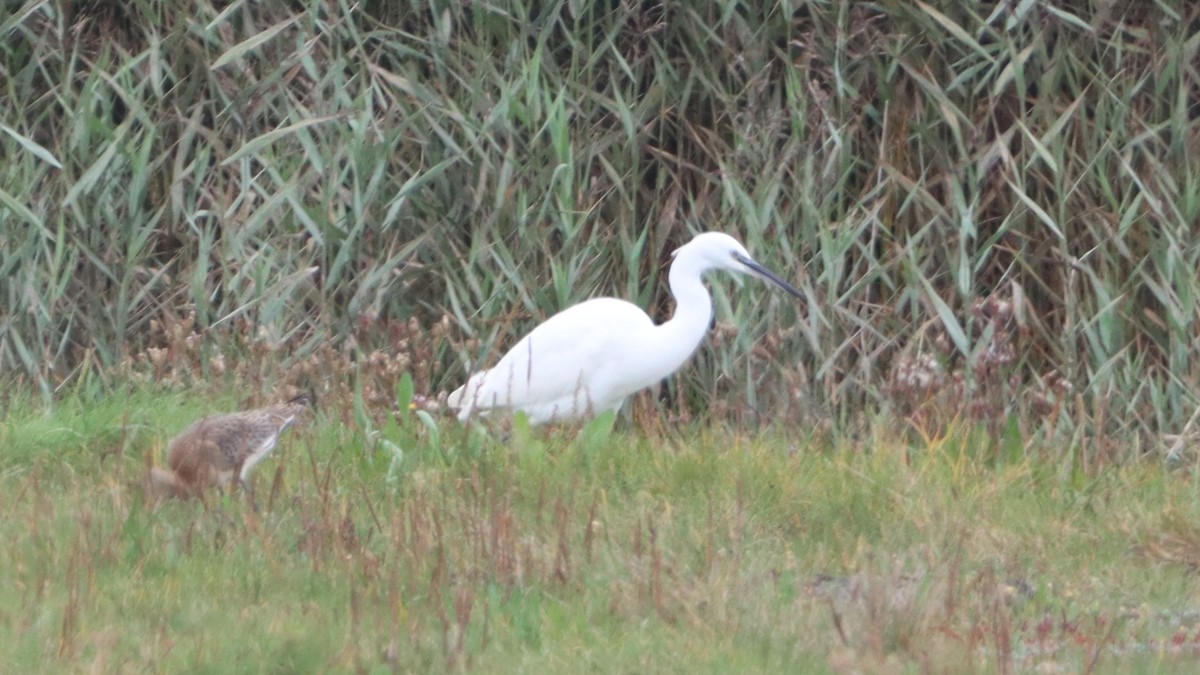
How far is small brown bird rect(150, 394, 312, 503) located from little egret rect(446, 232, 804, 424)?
1556mm

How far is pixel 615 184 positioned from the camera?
282 inches

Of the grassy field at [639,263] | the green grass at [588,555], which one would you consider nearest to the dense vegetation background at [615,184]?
the grassy field at [639,263]

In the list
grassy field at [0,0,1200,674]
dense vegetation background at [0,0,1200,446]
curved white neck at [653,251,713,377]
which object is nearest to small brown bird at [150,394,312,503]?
grassy field at [0,0,1200,674]

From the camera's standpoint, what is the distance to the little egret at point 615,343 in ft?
21.2

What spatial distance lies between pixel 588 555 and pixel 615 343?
2.36 metres

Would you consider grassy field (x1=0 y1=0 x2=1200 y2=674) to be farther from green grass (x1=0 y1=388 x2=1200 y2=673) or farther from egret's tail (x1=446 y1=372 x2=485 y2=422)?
egret's tail (x1=446 y1=372 x2=485 y2=422)

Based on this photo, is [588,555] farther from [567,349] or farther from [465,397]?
[567,349]

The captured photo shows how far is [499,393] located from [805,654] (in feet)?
9.77

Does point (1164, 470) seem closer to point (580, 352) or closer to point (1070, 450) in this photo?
point (1070, 450)

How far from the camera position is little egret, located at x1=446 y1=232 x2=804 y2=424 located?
6.45m

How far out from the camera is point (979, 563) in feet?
14.7

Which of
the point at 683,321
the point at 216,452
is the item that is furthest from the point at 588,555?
the point at 683,321

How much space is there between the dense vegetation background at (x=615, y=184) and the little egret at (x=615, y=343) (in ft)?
0.75

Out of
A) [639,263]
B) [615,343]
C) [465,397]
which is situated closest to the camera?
[465,397]
